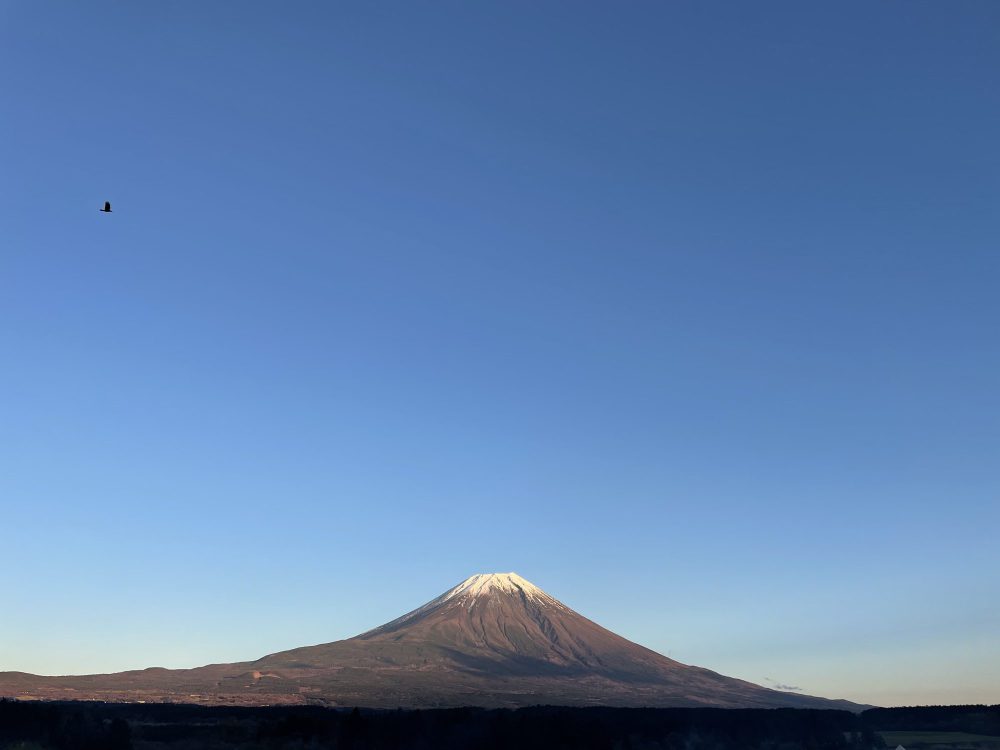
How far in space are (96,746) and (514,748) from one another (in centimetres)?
7250

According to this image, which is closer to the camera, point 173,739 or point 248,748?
point 248,748

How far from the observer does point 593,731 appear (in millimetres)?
196625

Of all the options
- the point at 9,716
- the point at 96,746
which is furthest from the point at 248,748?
the point at 9,716

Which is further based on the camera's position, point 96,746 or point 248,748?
point 248,748

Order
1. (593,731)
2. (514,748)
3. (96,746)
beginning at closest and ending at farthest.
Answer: (96,746)
(514,748)
(593,731)

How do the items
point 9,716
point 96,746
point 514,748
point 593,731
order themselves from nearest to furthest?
point 96,746 < point 9,716 < point 514,748 < point 593,731

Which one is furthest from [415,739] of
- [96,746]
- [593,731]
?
[96,746]

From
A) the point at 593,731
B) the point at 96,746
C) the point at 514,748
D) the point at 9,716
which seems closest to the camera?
the point at 96,746

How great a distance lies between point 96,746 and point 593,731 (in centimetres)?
9284

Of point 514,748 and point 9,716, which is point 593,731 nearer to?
point 514,748

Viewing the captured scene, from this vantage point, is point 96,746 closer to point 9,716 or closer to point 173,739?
point 9,716

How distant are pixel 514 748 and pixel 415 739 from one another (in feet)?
70.0


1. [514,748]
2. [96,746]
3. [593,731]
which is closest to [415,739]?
[514,748]

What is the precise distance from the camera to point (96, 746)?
6127 inches
